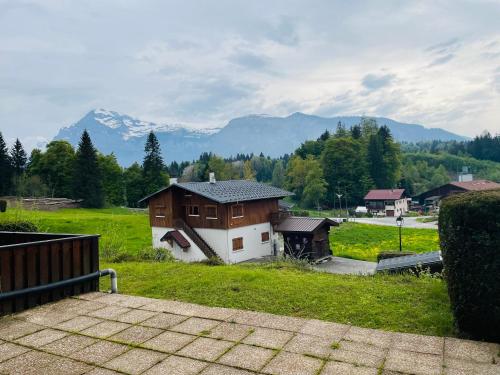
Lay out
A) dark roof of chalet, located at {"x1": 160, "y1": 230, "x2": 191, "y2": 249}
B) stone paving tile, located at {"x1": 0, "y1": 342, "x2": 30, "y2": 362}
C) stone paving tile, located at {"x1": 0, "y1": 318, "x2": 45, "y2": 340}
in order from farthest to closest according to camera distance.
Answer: dark roof of chalet, located at {"x1": 160, "y1": 230, "x2": 191, "y2": 249} → stone paving tile, located at {"x1": 0, "y1": 318, "x2": 45, "y2": 340} → stone paving tile, located at {"x1": 0, "y1": 342, "x2": 30, "y2": 362}

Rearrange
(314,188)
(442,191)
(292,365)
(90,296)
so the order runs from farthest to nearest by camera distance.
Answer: (314,188)
(442,191)
(90,296)
(292,365)

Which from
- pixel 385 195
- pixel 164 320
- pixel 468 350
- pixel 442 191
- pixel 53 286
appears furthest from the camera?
pixel 442 191

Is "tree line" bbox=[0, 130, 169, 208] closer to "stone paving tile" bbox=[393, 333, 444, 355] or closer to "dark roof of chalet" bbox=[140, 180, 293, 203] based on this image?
"dark roof of chalet" bbox=[140, 180, 293, 203]

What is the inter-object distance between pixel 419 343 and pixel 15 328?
5961 millimetres

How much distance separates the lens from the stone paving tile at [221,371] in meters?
4.55

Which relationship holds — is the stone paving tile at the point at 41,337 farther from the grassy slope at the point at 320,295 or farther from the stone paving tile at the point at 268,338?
the stone paving tile at the point at 268,338

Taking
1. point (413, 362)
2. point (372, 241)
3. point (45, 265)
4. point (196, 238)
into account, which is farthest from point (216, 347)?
point (372, 241)

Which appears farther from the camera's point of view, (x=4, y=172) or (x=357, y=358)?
(x=4, y=172)

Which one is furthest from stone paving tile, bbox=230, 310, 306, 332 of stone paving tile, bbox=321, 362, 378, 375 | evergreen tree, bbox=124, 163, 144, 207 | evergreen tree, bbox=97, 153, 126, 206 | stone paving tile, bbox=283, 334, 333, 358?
evergreen tree, bbox=97, 153, 126, 206

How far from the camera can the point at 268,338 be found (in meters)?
5.59

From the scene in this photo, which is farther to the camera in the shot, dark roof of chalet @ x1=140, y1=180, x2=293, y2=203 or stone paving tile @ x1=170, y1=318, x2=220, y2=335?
dark roof of chalet @ x1=140, y1=180, x2=293, y2=203

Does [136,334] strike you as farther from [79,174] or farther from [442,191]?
[442,191]

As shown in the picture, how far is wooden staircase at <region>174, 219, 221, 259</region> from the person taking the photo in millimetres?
30312

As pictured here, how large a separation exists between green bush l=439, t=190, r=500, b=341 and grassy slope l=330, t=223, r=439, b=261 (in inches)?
1069
